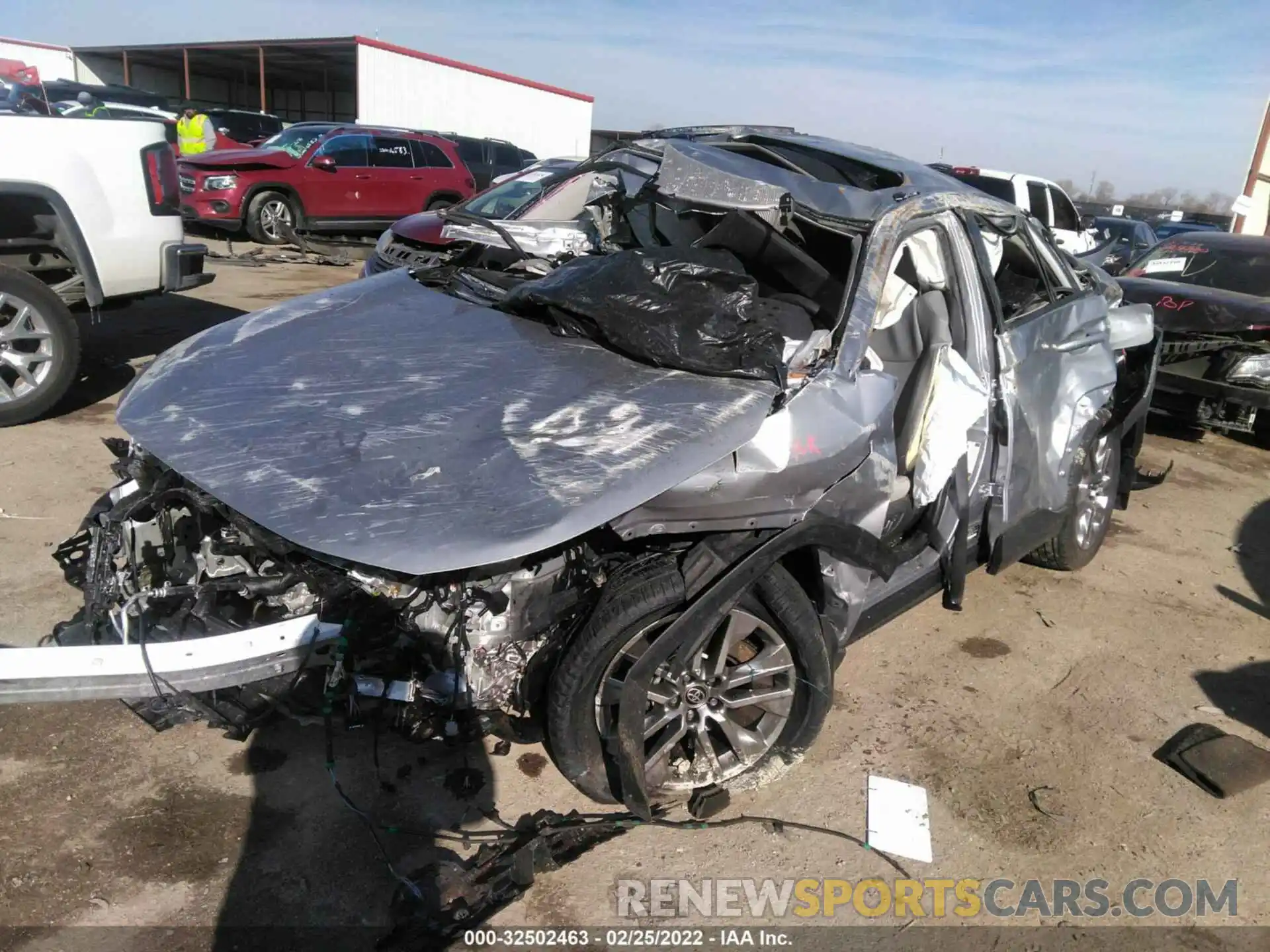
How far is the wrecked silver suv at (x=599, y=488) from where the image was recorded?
7.67 feet

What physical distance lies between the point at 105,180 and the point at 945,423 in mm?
5252

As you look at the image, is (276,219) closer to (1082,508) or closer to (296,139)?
(296,139)

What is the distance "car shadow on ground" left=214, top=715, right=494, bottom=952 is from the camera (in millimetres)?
2363

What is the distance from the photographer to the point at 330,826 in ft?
8.76

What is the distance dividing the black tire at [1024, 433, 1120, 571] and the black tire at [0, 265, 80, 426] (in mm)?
5631

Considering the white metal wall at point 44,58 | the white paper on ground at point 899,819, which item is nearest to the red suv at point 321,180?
the white paper on ground at point 899,819

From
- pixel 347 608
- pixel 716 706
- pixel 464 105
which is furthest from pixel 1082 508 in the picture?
pixel 464 105

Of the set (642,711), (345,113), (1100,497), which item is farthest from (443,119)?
(642,711)

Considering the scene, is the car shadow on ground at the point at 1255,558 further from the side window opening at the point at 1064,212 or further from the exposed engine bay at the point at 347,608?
the side window opening at the point at 1064,212

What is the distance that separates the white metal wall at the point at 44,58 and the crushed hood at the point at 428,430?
3077 centimetres

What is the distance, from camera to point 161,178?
5918 millimetres

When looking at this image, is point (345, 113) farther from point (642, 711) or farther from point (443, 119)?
point (642, 711)

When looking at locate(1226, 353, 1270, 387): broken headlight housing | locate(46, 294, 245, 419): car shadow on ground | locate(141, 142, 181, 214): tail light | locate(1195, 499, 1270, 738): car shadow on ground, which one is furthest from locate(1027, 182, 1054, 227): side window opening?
locate(141, 142, 181, 214): tail light

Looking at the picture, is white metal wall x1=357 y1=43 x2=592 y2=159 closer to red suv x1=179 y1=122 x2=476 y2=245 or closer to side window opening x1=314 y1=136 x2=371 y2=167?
red suv x1=179 y1=122 x2=476 y2=245
